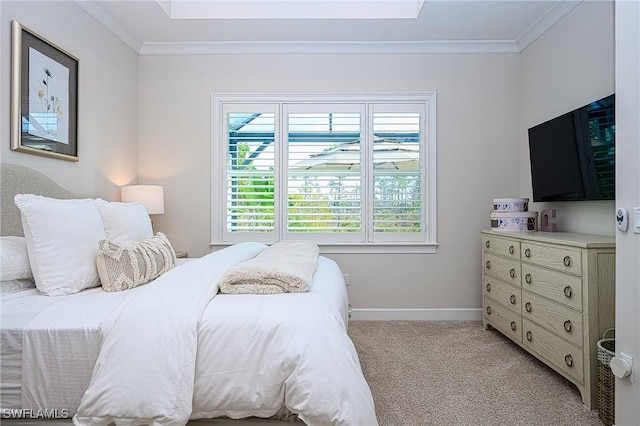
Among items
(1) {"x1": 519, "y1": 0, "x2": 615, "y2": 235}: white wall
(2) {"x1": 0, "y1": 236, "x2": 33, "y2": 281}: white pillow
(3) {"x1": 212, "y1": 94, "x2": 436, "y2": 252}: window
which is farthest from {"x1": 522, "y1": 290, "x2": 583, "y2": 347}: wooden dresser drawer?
(2) {"x1": 0, "y1": 236, "x2": 33, "y2": 281}: white pillow

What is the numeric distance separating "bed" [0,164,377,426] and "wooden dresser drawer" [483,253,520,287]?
1908 mm

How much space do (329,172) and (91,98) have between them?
2.07 metres

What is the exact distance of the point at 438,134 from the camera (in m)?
3.82

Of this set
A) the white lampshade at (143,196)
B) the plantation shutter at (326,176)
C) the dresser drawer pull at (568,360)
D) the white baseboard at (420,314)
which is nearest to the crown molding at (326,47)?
the plantation shutter at (326,176)

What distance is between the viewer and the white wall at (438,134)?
12.5 feet

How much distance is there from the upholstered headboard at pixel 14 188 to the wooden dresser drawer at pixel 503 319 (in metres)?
3.27

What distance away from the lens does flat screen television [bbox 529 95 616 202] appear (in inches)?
94.4

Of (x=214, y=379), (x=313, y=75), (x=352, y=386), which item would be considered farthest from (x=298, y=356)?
(x=313, y=75)

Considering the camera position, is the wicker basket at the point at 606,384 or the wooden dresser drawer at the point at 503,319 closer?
the wicker basket at the point at 606,384

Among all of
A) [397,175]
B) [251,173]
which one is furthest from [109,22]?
[397,175]

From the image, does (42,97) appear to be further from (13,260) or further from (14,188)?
(13,260)

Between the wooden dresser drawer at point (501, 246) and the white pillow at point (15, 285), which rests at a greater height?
the wooden dresser drawer at point (501, 246)

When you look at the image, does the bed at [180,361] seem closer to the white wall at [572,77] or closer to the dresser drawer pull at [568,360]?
the dresser drawer pull at [568,360]

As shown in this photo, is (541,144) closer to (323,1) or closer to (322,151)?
(322,151)
